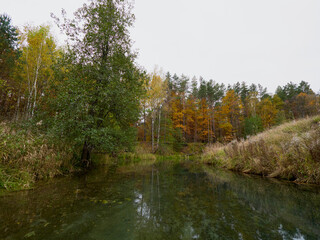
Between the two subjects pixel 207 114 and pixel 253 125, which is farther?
pixel 207 114

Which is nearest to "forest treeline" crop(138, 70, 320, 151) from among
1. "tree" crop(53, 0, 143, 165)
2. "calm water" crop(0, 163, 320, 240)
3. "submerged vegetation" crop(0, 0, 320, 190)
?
"submerged vegetation" crop(0, 0, 320, 190)

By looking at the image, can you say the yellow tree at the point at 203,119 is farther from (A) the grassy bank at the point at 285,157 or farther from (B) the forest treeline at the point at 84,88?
(A) the grassy bank at the point at 285,157

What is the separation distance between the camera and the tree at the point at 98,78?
20.1 ft

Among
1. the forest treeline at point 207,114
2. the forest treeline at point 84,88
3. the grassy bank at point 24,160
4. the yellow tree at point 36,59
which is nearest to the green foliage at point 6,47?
the forest treeline at point 84,88

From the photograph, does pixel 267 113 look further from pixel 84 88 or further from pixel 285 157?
pixel 84 88

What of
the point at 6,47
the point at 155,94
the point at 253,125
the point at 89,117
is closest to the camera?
the point at 89,117

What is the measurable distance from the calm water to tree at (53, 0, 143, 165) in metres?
3.27

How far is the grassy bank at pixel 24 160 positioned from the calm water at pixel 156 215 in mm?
559

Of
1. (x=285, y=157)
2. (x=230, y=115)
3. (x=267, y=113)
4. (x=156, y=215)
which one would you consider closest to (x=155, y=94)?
(x=285, y=157)

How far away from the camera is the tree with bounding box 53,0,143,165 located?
20.1 ft

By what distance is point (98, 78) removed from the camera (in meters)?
6.91

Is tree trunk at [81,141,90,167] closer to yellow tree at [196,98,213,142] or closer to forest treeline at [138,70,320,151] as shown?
forest treeline at [138,70,320,151]

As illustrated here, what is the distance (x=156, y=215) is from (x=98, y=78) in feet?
21.2

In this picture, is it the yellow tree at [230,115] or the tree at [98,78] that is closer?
the tree at [98,78]
